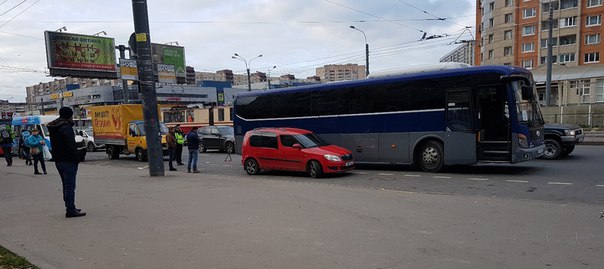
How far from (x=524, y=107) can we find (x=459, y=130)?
181 cm

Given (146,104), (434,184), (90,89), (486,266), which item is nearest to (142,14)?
(146,104)

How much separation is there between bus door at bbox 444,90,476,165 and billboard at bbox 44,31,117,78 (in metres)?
33.2

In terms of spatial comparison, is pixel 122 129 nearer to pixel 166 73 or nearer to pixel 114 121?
pixel 114 121

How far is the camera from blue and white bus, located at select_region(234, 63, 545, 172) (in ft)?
38.7

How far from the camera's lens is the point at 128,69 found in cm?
1303

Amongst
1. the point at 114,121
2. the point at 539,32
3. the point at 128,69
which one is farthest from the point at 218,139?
the point at 539,32

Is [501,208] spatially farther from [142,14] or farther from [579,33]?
[579,33]

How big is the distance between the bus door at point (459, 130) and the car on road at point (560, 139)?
13.6 feet

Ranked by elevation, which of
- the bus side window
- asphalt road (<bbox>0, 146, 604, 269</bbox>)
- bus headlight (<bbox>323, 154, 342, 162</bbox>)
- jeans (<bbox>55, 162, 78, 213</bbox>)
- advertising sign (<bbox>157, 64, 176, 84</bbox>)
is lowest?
asphalt road (<bbox>0, 146, 604, 269</bbox>)

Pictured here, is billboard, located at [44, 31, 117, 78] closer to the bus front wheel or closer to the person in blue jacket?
the person in blue jacket

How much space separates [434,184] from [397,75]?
4.50m

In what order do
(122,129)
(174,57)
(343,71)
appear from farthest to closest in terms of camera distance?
(343,71) → (174,57) → (122,129)

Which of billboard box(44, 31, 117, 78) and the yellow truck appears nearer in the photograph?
the yellow truck

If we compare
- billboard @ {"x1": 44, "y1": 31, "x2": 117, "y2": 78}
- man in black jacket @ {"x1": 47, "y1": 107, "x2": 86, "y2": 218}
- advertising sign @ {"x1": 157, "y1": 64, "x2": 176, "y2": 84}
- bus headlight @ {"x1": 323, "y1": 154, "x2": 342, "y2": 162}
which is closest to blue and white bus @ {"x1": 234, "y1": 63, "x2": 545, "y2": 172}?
bus headlight @ {"x1": 323, "y1": 154, "x2": 342, "y2": 162}
